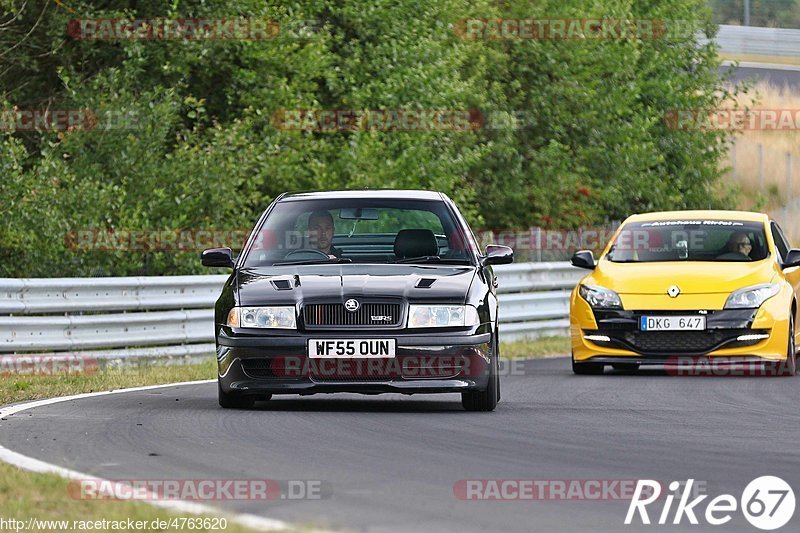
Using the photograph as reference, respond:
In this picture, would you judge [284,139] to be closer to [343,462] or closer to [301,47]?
[301,47]

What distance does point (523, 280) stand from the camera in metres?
21.3

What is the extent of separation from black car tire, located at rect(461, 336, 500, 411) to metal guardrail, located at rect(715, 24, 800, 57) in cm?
4801

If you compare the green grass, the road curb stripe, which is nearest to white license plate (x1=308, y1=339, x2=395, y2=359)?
the road curb stripe

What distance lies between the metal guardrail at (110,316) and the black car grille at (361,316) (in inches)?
203

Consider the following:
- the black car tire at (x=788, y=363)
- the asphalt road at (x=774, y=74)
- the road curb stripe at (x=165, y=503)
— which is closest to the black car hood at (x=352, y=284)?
the road curb stripe at (x=165, y=503)

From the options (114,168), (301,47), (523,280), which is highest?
(301,47)

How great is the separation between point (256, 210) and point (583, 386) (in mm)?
11314

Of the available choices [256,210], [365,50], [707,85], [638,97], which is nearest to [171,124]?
[256,210]

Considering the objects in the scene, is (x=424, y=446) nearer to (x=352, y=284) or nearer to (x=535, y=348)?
(x=352, y=284)

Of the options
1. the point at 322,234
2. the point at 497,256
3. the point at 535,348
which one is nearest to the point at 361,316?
the point at 322,234

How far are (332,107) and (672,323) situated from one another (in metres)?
12.3

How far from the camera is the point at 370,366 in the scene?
33.2 ft

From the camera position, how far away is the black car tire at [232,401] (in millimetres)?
10625

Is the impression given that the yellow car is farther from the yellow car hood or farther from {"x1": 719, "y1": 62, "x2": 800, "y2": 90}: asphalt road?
{"x1": 719, "y1": 62, "x2": 800, "y2": 90}: asphalt road
